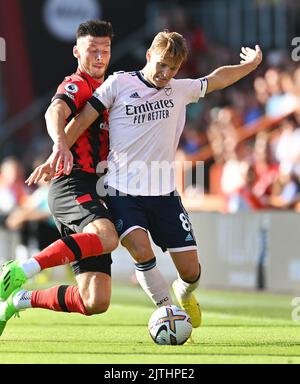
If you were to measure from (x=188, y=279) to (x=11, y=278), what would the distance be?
1.66 metres

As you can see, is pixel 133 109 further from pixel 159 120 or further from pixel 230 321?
pixel 230 321

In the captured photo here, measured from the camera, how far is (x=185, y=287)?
29.3 ft

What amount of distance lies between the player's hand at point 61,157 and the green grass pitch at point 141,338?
4.49 ft

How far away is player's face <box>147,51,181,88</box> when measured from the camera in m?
8.29

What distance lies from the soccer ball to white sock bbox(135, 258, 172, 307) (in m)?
0.34

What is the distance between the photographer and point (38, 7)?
2188 cm

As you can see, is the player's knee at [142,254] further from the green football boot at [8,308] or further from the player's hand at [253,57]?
the player's hand at [253,57]

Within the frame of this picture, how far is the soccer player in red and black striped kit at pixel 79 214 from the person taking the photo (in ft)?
26.0

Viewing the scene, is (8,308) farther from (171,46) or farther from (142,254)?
(171,46)

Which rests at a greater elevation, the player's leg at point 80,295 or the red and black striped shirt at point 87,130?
the red and black striped shirt at point 87,130

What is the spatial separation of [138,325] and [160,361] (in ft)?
9.15
